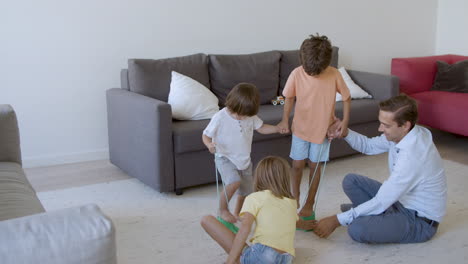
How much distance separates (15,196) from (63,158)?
6.11 feet

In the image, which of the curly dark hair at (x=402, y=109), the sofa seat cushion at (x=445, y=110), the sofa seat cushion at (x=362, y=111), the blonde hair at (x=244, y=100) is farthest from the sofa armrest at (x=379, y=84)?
the blonde hair at (x=244, y=100)

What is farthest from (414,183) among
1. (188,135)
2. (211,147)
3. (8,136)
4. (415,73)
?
(415,73)

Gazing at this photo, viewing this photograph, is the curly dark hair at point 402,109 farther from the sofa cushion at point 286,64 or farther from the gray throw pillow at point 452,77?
the gray throw pillow at point 452,77

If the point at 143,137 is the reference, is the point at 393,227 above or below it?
below

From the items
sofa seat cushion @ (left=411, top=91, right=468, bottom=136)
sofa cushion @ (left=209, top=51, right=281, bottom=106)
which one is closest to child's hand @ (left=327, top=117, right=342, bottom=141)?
sofa cushion @ (left=209, top=51, right=281, bottom=106)

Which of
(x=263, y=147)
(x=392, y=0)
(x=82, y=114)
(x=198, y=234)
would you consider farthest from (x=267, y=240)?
(x=392, y=0)

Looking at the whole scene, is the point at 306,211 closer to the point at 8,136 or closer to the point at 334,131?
the point at 334,131

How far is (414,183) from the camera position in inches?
104

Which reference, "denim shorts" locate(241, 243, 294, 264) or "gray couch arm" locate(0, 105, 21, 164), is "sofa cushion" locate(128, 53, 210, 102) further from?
"denim shorts" locate(241, 243, 294, 264)

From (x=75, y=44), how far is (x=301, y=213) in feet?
7.08

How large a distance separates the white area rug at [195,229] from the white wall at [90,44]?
673 millimetres

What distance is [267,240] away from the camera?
2230 millimetres

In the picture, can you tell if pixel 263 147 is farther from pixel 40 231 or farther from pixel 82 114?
pixel 40 231

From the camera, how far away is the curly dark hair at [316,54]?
9.08 ft
